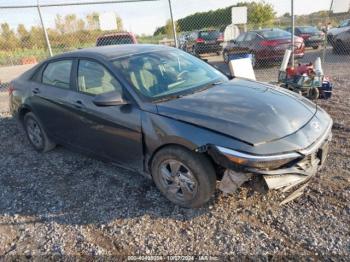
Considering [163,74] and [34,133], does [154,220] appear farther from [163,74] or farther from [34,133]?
[34,133]

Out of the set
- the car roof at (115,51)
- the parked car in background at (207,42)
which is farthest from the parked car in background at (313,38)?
the car roof at (115,51)

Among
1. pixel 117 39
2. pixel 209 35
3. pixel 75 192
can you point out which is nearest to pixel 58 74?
pixel 75 192

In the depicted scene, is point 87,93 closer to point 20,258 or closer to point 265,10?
point 20,258

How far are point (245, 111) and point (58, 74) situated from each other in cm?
269

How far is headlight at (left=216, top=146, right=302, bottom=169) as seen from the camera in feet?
9.02

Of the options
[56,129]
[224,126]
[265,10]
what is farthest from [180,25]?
[224,126]

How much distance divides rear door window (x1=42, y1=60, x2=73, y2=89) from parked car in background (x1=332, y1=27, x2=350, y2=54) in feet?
43.5

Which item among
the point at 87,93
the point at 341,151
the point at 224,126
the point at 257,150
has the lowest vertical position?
the point at 341,151

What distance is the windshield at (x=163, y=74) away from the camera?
11.6 feet

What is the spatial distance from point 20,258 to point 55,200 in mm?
904

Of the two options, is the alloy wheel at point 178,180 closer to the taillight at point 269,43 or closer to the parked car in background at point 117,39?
the parked car in background at point 117,39

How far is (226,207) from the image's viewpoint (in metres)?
3.29

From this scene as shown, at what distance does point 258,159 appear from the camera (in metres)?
2.74

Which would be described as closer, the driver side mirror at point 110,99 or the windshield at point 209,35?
the driver side mirror at point 110,99
